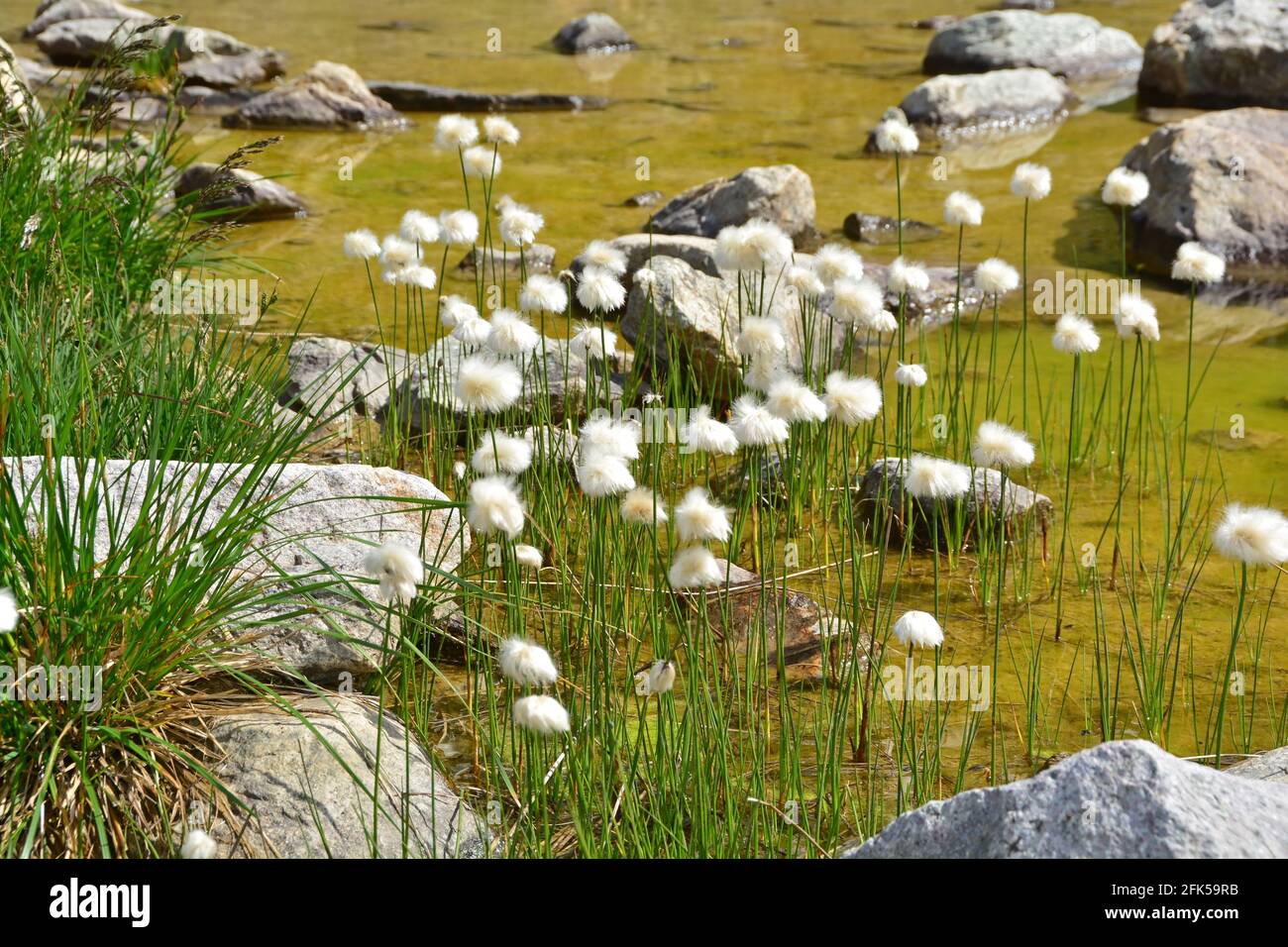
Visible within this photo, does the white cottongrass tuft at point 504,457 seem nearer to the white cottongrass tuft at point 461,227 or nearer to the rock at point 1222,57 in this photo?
the white cottongrass tuft at point 461,227

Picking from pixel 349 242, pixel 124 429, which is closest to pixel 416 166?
pixel 349 242

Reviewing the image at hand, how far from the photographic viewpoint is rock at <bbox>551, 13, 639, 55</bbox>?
554 inches

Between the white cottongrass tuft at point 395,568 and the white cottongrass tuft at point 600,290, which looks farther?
the white cottongrass tuft at point 600,290

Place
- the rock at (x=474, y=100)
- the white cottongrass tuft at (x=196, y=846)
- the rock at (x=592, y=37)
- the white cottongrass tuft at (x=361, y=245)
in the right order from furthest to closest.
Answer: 1. the rock at (x=592, y=37)
2. the rock at (x=474, y=100)
3. the white cottongrass tuft at (x=361, y=245)
4. the white cottongrass tuft at (x=196, y=846)

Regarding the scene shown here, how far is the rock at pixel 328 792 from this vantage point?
255 cm

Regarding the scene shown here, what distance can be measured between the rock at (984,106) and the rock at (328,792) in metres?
8.64

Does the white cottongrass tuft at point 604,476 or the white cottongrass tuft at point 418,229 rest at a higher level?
the white cottongrass tuft at point 418,229

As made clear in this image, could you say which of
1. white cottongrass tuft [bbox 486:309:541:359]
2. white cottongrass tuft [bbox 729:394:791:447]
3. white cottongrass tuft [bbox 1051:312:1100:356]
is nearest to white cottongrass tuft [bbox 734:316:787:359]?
white cottongrass tuft [bbox 729:394:791:447]

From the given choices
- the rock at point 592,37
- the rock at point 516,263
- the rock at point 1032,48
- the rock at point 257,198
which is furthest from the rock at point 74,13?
the rock at point 516,263

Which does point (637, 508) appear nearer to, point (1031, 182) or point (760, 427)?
point (760, 427)

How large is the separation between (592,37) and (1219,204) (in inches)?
320

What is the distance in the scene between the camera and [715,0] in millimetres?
17125

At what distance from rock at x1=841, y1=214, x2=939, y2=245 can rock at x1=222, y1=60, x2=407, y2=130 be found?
4498 millimetres

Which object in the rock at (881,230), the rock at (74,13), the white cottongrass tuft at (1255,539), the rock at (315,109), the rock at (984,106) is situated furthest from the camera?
the rock at (74,13)
